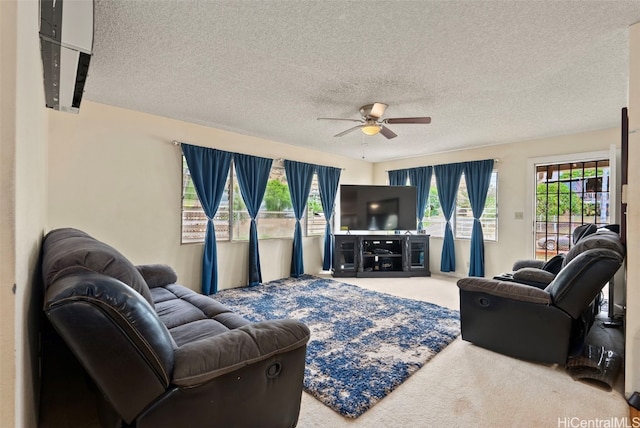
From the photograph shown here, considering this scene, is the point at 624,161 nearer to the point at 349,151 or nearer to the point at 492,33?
the point at 492,33

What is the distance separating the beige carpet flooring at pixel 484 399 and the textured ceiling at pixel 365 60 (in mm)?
2193

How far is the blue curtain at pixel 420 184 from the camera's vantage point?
588 centimetres

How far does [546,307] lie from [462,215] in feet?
11.2

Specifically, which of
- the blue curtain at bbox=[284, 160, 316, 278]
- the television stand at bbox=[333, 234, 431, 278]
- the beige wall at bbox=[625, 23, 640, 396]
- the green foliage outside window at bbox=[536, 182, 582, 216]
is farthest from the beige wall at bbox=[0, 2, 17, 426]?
the green foliage outside window at bbox=[536, 182, 582, 216]

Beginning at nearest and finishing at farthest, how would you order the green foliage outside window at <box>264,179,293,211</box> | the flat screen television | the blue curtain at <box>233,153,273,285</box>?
the blue curtain at <box>233,153,273,285</box>
the green foliage outside window at <box>264,179,293,211</box>
the flat screen television

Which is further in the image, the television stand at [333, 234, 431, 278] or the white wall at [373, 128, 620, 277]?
the television stand at [333, 234, 431, 278]

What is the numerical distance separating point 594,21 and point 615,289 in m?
3.04

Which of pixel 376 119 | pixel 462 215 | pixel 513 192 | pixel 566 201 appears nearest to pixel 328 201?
pixel 462 215

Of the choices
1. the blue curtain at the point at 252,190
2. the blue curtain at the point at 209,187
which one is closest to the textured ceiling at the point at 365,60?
the blue curtain at the point at 209,187

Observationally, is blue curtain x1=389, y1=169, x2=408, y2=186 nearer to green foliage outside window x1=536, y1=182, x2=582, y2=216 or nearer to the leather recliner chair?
green foliage outside window x1=536, y1=182, x2=582, y2=216

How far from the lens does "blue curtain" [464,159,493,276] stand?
5.11 m

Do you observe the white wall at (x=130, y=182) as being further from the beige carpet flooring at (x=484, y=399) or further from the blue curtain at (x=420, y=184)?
the blue curtain at (x=420, y=184)

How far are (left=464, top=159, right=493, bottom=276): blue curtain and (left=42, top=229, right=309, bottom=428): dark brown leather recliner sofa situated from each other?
4490mm

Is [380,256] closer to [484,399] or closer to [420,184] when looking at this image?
[420,184]
